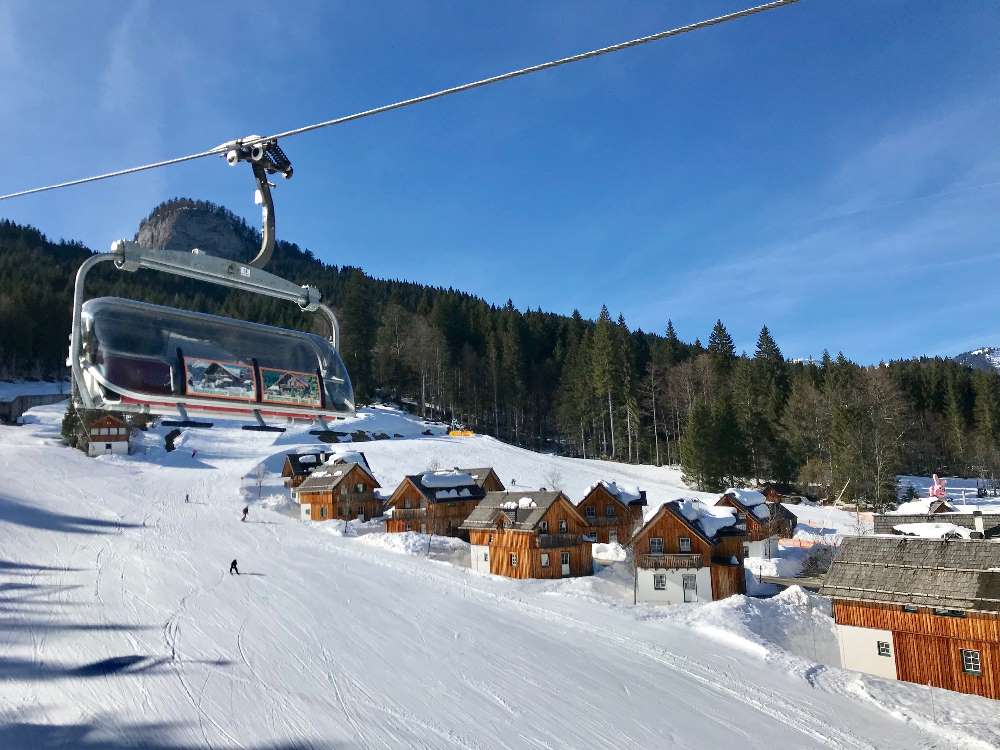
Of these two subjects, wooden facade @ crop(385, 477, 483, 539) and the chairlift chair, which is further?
wooden facade @ crop(385, 477, 483, 539)

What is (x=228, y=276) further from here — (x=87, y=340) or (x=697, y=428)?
(x=697, y=428)

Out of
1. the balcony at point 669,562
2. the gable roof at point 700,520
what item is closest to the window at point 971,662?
the balcony at point 669,562

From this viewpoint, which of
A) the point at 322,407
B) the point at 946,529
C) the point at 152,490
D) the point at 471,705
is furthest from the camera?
the point at 152,490

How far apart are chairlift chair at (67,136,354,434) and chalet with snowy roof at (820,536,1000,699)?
A: 23928mm

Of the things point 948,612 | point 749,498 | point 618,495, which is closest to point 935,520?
point 948,612

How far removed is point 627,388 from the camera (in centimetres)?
7744

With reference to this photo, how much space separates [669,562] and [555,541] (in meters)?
5.94

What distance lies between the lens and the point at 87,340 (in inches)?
250

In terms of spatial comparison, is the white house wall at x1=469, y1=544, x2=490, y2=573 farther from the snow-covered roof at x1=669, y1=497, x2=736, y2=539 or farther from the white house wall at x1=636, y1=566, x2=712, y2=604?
the snow-covered roof at x1=669, y1=497, x2=736, y2=539

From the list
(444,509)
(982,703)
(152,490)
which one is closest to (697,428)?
(444,509)

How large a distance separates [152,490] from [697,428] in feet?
145

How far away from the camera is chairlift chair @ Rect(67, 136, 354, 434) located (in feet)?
20.0

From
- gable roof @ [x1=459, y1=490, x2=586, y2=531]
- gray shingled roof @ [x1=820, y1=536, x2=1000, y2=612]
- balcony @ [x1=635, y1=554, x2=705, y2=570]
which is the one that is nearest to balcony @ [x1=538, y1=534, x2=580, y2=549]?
gable roof @ [x1=459, y1=490, x2=586, y2=531]

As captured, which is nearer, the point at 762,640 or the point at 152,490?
the point at 762,640
